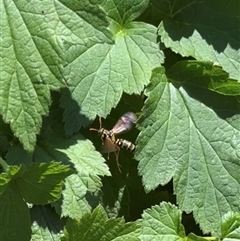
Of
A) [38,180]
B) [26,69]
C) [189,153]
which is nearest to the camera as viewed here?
[26,69]

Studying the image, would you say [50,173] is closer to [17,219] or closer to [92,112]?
[17,219]

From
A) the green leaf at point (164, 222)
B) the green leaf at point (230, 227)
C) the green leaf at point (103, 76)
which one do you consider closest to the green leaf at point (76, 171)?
the green leaf at point (103, 76)

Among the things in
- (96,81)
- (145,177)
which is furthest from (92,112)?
(145,177)

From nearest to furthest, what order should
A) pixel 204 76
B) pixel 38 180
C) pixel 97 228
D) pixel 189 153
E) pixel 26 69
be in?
1. pixel 26 69
2. pixel 38 180
3. pixel 97 228
4. pixel 189 153
5. pixel 204 76

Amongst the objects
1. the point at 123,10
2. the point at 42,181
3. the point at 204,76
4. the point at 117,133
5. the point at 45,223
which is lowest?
the point at 45,223

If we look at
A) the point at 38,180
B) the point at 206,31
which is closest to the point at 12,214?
the point at 38,180

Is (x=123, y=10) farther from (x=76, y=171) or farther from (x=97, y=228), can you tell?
(x=97, y=228)

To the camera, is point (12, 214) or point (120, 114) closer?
point (12, 214)
